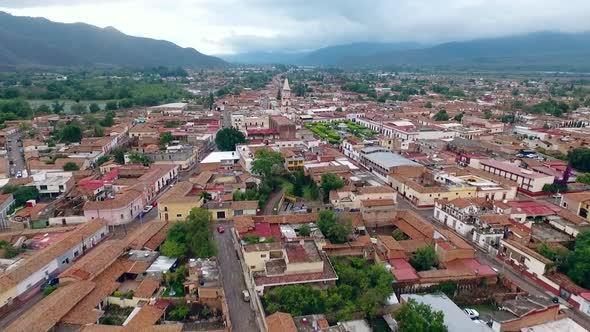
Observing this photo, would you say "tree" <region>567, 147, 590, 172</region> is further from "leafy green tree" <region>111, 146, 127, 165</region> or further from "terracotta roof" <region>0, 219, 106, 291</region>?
"leafy green tree" <region>111, 146, 127, 165</region>

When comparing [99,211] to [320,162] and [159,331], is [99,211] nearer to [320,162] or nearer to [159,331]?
[159,331]

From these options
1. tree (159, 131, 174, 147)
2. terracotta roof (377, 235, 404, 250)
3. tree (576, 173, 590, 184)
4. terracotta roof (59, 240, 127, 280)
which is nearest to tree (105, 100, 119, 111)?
tree (159, 131, 174, 147)

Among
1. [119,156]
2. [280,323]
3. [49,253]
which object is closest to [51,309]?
[49,253]

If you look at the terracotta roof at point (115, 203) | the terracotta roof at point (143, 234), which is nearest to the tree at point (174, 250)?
the terracotta roof at point (143, 234)

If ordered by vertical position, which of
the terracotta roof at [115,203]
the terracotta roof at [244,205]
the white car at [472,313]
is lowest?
the white car at [472,313]

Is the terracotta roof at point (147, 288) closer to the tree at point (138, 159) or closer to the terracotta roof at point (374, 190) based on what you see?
the terracotta roof at point (374, 190)

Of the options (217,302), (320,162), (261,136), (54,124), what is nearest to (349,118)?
(261,136)
